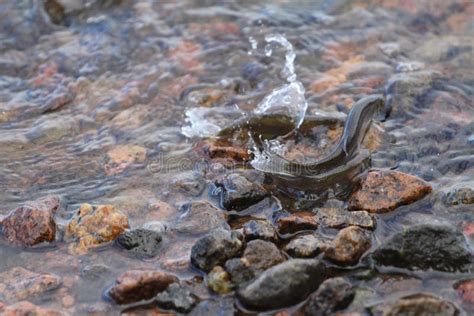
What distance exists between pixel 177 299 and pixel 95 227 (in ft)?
3.02

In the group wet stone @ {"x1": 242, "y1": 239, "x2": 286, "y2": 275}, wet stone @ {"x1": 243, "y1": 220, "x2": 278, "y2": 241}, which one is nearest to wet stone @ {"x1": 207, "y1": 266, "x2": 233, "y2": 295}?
wet stone @ {"x1": 242, "y1": 239, "x2": 286, "y2": 275}

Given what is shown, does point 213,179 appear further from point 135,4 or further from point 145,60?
point 135,4

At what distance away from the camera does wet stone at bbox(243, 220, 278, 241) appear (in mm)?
3715

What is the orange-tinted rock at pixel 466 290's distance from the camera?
10.9ft

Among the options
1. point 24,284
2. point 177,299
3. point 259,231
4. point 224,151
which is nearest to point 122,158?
point 224,151

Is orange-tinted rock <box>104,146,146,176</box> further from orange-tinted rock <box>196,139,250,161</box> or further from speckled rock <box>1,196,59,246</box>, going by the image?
speckled rock <box>1,196,59,246</box>

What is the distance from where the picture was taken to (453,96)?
17.9ft

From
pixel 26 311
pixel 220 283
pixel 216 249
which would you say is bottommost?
pixel 26 311

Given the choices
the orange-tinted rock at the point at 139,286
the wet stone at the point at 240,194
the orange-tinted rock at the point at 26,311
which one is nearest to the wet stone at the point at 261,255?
the orange-tinted rock at the point at 139,286

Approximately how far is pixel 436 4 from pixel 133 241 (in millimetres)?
4924

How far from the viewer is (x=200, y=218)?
13.6 ft

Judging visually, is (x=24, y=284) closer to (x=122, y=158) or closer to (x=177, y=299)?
(x=177, y=299)

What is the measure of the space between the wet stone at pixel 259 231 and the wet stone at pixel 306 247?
0.13 m

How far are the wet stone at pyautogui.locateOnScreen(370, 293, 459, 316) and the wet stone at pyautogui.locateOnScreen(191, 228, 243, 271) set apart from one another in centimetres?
86
